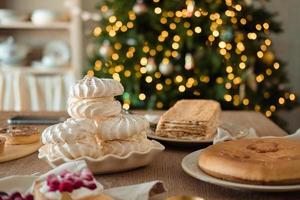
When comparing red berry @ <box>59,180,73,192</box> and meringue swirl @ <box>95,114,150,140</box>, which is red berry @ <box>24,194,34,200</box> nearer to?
red berry @ <box>59,180,73,192</box>

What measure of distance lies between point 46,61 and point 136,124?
2.68m

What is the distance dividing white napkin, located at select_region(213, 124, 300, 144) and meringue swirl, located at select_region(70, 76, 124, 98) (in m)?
0.31

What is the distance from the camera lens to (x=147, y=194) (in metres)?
0.87

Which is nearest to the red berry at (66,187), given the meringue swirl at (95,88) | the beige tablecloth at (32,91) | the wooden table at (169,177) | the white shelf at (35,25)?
the wooden table at (169,177)

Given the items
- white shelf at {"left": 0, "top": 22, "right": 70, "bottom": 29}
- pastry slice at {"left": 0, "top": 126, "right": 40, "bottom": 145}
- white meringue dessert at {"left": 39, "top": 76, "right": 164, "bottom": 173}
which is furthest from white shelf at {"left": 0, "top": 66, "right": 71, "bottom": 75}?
white meringue dessert at {"left": 39, "top": 76, "right": 164, "bottom": 173}

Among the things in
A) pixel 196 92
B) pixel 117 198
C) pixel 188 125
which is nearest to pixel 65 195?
pixel 117 198

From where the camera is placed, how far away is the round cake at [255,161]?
0.90 meters

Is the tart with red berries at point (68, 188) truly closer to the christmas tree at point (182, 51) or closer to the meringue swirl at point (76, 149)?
the meringue swirl at point (76, 149)

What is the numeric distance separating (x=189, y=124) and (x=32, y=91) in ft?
7.21

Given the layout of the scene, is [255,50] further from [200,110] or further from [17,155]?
[17,155]

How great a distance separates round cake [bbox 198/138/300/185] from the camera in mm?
904

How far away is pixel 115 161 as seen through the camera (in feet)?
3.45

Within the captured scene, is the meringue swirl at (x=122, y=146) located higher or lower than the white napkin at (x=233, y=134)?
higher

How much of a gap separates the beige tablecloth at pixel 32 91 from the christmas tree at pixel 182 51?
1.33 ft
